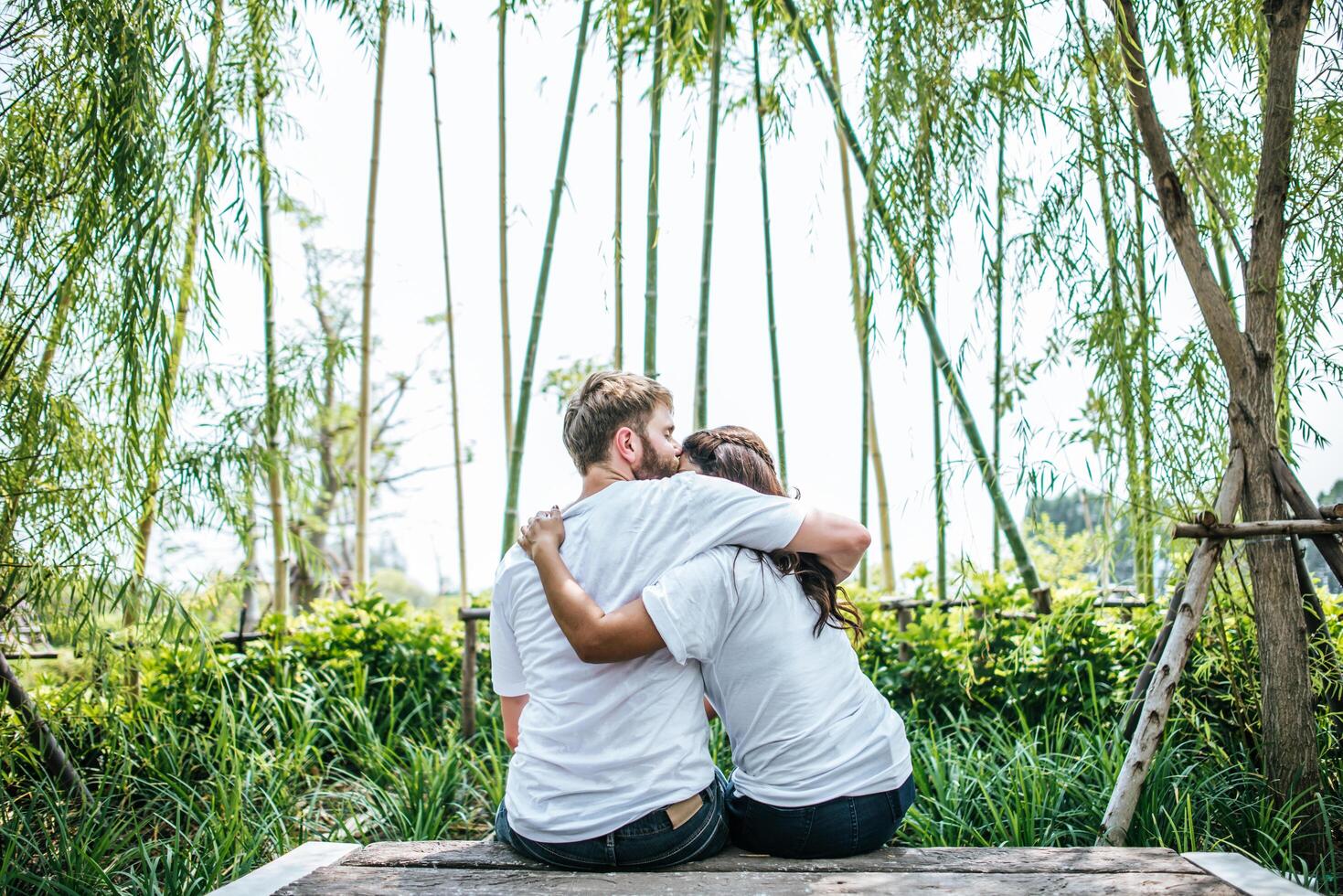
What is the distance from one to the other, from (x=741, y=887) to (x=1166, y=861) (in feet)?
2.27

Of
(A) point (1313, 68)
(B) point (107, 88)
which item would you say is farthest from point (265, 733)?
(A) point (1313, 68)

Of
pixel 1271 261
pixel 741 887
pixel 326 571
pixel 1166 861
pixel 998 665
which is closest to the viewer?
pixel 741 887

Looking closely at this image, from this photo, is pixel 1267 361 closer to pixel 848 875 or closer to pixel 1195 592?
pixel 1195 592

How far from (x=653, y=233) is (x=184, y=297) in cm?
160

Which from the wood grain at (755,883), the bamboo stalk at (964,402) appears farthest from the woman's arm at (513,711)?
the bamboo stalk at (964,402)

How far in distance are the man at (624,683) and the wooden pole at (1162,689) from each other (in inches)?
34.8

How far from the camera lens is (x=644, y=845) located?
1547 millimetres

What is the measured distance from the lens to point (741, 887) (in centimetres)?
143

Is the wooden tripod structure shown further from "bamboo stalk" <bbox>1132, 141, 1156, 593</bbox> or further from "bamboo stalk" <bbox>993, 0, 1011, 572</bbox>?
"bamboo stalk" <bbox>993, 0, 1011, 572</bbox>

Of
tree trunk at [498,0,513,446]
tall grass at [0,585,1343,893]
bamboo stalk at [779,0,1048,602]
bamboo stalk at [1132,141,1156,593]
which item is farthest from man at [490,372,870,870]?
tree trunk at [498,0,513,446]

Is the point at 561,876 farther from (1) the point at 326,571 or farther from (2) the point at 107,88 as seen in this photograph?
(1) the point at 326,571

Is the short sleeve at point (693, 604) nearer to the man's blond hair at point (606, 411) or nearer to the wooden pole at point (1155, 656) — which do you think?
the man's blond hair at point (606, 411)

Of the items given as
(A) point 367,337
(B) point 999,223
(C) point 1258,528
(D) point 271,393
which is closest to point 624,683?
(C) point 1258,528

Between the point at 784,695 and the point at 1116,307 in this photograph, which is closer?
the point at 784,695
